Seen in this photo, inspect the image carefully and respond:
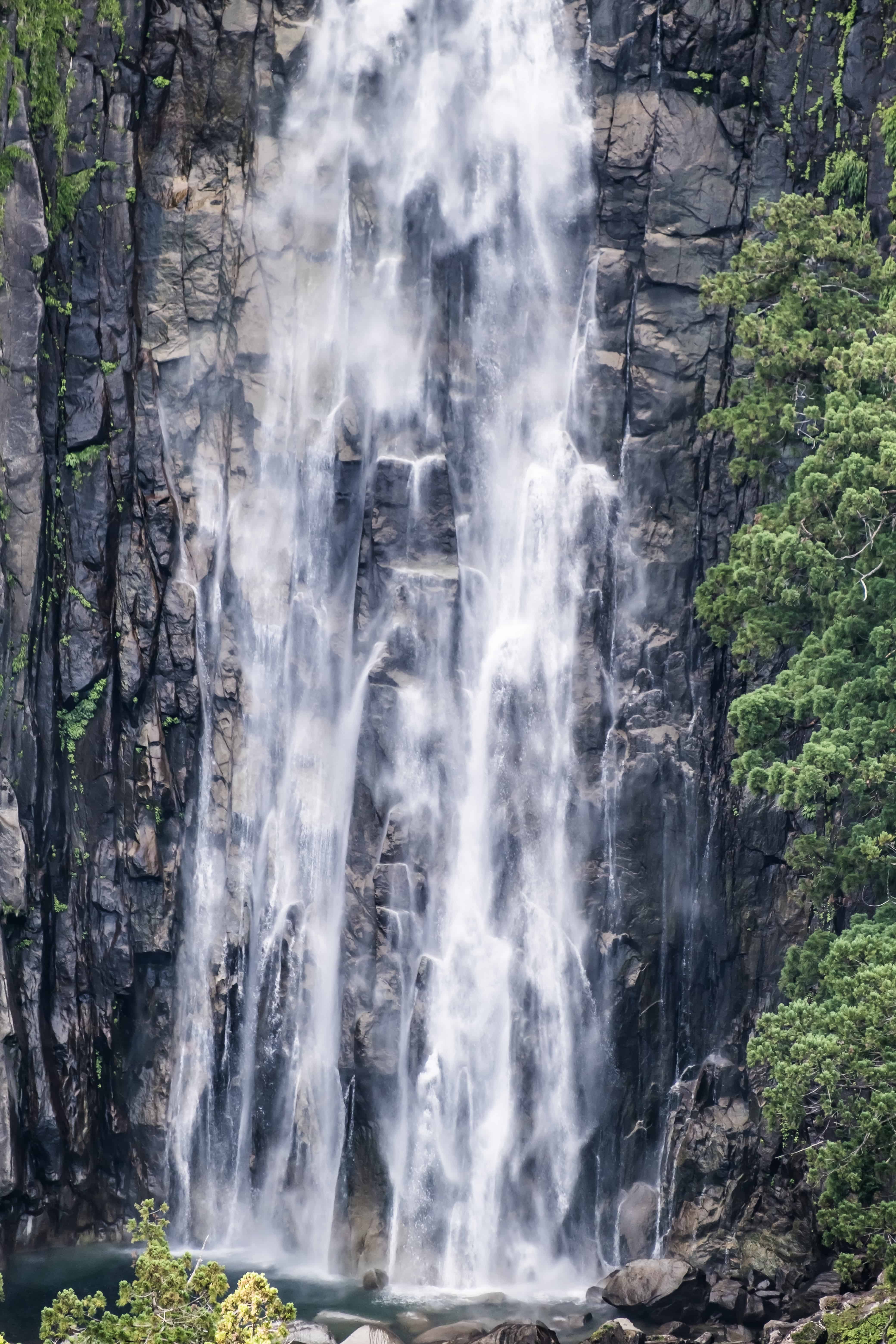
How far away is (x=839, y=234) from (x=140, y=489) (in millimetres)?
12941

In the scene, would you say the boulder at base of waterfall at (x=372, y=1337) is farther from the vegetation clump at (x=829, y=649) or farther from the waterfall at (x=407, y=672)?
the vegetation clump at (x=829, y=649)

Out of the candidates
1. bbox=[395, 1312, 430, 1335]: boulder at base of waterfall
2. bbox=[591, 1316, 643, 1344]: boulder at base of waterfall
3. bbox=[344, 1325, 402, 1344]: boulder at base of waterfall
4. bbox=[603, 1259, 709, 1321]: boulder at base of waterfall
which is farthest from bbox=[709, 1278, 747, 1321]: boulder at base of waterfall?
bbox=[344, 1325, 402, 1344]: boulder at base of waterfall

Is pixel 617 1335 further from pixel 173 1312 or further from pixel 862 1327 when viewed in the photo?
pixel 173 1312

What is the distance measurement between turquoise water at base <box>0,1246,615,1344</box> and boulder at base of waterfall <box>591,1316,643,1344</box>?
2.96 ft

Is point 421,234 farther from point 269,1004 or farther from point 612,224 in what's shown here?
point 269,1004

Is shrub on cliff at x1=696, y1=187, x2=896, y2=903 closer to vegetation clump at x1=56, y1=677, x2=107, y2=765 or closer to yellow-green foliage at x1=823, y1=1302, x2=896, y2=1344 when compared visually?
yellow-green foliage at x1=823, y1=1302, x2=896, y2=1344

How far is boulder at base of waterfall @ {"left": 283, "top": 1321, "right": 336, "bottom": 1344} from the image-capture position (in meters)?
23.2

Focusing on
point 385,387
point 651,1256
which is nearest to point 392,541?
point 385,387

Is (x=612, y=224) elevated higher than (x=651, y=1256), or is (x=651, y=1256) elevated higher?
(x=612, y=224)

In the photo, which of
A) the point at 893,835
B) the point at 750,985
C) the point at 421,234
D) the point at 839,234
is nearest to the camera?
the point at 893,835

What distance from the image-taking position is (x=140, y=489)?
30484mm

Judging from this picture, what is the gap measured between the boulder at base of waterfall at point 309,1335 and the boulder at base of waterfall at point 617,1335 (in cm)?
368

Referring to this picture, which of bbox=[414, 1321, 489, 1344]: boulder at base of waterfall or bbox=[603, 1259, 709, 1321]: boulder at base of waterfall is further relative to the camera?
bbox=[603, 1259, 709, 1321]: boulder at base of waterfall

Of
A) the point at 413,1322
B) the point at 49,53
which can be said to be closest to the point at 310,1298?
the point at 413,1322
